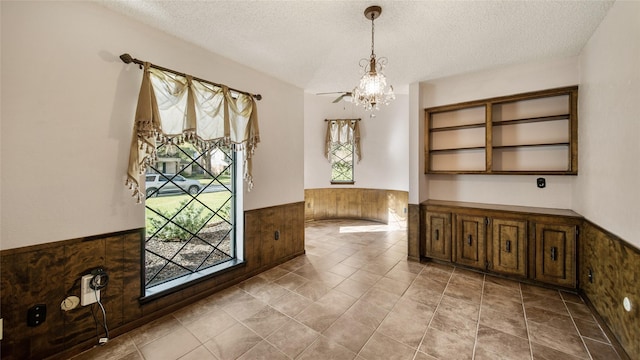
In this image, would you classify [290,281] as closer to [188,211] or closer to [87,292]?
[188,211]

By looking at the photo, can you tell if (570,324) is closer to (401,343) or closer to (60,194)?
(401,343)

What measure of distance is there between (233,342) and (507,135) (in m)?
3.93

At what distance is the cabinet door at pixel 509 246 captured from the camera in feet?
9.33

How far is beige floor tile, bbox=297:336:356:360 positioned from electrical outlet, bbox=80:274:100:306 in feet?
5.37

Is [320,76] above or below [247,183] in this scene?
above

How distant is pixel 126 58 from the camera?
1981 millimetres

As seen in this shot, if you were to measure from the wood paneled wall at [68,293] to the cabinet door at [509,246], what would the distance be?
350cm

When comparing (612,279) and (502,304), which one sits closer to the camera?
(612,279)

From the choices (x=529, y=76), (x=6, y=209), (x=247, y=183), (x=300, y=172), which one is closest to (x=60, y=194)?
(x=6, y=209)

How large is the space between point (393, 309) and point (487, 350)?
753 mm

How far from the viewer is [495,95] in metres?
3.17

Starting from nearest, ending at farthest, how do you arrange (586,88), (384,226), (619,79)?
(619,79) → (586,88) → (384,226)

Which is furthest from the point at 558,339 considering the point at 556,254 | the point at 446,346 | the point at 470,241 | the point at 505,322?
the point at 470,241

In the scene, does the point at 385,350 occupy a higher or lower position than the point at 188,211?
lower
